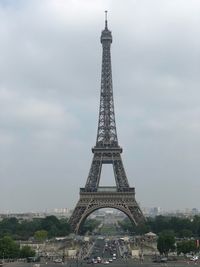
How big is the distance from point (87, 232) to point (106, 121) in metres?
42.1

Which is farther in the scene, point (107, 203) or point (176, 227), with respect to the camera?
point (176, 227)

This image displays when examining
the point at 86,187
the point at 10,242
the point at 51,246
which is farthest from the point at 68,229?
the point at 10,242

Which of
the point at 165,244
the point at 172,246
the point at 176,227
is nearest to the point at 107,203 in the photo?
the point at 176,227

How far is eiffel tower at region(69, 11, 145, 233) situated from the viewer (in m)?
85.5

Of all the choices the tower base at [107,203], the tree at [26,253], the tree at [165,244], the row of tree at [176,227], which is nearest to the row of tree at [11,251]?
the tree at [26,253]

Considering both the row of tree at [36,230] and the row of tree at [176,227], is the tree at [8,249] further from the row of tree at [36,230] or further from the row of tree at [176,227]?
the row of tree at [176,227]

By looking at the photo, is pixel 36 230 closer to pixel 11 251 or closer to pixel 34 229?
pixel 34 229

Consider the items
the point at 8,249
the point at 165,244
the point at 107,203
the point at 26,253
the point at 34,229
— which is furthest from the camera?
the point at 34,229

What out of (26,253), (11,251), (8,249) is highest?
(8,249)

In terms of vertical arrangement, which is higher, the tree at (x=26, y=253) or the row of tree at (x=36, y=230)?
the row of tree at (x=36, y=230)

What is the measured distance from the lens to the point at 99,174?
87.6 metres

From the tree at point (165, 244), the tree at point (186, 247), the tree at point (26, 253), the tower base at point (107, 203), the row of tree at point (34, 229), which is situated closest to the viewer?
the tree at point (26, 253)

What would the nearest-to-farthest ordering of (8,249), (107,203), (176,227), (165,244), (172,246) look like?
(8,249) < (165,244) < (172,246) < (107,203) < (176,227)

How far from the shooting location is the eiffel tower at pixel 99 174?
85.5 m
